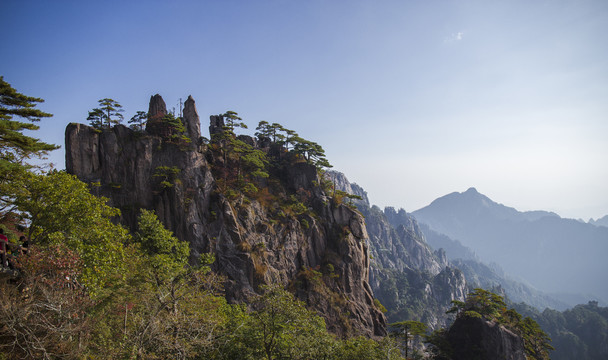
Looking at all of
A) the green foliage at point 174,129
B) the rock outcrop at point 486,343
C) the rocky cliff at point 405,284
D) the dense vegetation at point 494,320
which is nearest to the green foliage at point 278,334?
the green foliage at point 174,129

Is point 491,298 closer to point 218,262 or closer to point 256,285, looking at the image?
point 256,285

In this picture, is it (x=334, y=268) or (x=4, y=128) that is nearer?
(x=4, y=128)

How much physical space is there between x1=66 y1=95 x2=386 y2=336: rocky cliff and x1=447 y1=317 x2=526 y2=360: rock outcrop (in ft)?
36.0

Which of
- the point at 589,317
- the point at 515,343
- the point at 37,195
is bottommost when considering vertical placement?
the point at 589,317

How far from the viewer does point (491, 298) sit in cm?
4244

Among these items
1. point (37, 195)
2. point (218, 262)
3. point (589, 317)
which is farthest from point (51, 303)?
point (589, 317)

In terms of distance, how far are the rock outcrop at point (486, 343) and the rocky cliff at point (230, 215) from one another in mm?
10971

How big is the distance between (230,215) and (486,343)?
126 feet

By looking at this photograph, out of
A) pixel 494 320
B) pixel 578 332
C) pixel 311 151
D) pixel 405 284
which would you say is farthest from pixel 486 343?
pixel 578 332

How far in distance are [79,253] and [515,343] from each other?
50.1m

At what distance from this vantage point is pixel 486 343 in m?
39.5

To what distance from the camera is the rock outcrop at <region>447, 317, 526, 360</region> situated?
38.8 m

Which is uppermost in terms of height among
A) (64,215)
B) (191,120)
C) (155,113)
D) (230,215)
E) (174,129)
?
(155,113)

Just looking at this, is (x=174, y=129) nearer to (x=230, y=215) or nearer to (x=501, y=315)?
(x=230, y=215)
